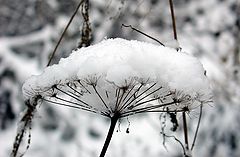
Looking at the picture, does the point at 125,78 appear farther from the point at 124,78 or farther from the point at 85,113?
the point at 85,113

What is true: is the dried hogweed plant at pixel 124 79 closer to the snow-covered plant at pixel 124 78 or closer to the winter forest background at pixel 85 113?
the snow-covered plant at pixel 124 78

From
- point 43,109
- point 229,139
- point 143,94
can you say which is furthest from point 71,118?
point 143,94

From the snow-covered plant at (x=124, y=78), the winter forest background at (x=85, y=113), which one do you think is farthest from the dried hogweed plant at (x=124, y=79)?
the winter forest background at (x=85, y=113)

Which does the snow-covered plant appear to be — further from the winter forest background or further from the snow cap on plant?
the winter forest background

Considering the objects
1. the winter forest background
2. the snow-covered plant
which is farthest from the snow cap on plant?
the winter forest background

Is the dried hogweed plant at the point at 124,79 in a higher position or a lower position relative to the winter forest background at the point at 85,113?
lower

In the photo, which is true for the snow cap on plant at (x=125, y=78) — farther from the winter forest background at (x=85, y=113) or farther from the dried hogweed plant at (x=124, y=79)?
the winter forest background at (x=85, y=113)

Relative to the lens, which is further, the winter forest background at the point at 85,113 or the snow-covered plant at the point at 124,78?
the winter forest background at the point at 85,113
